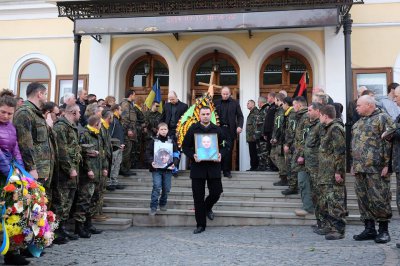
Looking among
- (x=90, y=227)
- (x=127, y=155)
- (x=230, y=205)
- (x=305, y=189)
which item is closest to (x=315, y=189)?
(x=305, y=189)

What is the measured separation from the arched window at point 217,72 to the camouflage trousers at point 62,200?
7.17m

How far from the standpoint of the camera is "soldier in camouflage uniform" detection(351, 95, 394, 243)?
225 inches

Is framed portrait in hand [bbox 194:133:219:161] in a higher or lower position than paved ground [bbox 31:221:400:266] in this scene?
higher

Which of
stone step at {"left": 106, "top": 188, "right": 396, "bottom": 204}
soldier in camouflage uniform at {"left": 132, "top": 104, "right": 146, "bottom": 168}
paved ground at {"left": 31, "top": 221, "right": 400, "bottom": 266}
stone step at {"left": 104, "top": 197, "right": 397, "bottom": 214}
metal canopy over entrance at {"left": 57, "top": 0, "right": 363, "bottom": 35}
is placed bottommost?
paved ground at {"left": 31, "top": 221, "right": 400, "bottom": 266}

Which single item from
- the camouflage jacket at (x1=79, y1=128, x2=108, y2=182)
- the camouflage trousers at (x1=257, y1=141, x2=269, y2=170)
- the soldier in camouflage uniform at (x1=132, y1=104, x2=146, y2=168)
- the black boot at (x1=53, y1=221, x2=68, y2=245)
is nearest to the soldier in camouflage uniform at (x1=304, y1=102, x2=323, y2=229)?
the camouflage jacket at (x1=79, y1=128, x2=108, y2=182)

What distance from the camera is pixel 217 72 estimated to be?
Result: 13.2 m

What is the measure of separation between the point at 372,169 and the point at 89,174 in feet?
13.4

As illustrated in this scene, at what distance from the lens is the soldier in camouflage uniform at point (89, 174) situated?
6621 mm

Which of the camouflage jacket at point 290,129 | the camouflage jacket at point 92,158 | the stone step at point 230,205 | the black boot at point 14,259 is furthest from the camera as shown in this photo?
the camouflage jacket at point 290,129

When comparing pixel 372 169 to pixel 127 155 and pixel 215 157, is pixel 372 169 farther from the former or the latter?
pixel 127 155

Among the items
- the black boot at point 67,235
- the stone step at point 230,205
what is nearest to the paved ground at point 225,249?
the black boot at point 67,235

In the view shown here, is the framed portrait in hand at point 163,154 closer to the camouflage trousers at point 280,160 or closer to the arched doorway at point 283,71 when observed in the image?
the camouflage trousers at point 280,160

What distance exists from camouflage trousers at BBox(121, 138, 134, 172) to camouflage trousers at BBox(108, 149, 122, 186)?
0.53 metres

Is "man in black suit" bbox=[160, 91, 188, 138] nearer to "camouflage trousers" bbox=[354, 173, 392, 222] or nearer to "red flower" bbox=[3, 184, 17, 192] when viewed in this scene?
"camouflage trousers" bbox=[354, 173, 392, 222]
